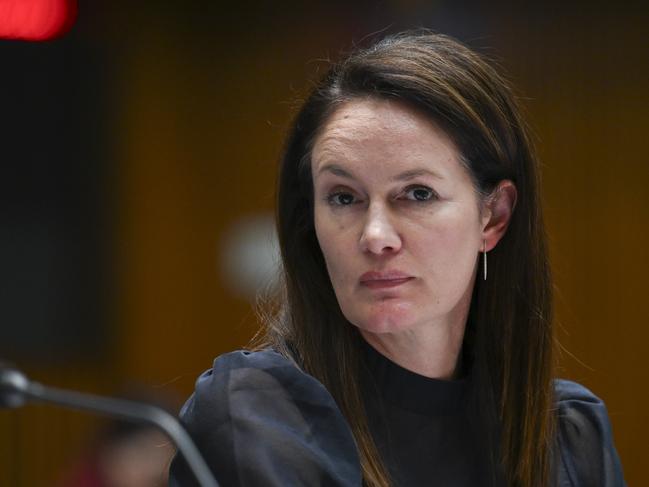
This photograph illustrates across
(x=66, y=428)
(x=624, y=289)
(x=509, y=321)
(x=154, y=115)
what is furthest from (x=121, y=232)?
(x=509, y=321)

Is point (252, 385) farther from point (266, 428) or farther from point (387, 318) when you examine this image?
point (387, 318)

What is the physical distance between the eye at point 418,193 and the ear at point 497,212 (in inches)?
5.6

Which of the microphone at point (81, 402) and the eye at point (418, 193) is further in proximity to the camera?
the eye at point (418, 193)

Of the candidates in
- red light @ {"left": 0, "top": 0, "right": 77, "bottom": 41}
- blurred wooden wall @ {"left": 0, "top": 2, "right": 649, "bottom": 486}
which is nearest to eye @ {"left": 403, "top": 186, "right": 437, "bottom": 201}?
blurred wooden wall @ {"left": 0, "top": 2, "right": 649, "bottom": 486}

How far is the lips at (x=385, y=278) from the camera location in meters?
1.57

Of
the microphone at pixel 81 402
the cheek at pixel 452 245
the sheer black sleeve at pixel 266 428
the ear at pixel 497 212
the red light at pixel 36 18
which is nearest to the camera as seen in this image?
the microphone at pixel 81 402

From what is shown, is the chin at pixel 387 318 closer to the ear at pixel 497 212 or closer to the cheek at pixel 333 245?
the cheek at pixel 333 245

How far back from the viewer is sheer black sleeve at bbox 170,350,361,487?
58.7 inches

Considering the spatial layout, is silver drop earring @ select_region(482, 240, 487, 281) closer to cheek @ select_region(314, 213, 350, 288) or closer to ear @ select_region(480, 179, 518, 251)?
ear @ select_region(480, 179, 518, 251)

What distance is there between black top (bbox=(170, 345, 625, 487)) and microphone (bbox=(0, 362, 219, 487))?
439mm

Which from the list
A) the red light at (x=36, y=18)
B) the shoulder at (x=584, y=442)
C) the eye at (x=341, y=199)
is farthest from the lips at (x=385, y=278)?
the red light at (x=36, y=18)

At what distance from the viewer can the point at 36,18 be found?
15.0ft

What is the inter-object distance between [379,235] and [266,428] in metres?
0.29

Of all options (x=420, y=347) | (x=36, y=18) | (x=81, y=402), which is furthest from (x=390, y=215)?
(x=36, y=18)
